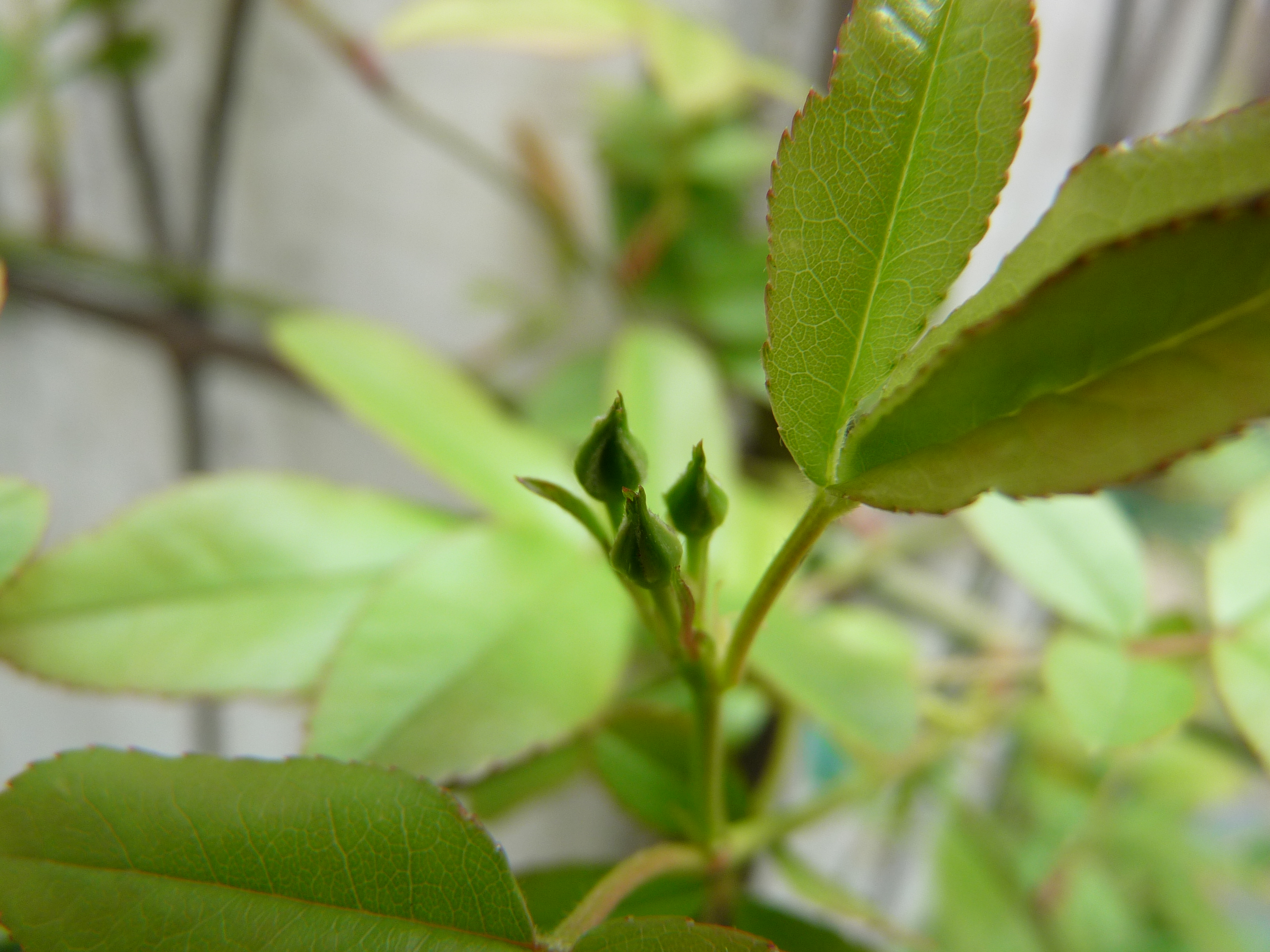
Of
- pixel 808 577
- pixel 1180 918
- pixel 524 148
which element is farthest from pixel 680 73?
pixel 1180 918

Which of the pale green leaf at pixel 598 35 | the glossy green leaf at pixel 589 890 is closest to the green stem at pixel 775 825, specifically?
the glossy green leaf at pixel 589 890

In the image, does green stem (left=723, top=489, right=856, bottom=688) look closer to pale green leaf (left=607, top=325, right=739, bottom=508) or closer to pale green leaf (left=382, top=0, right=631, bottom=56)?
pale green leaf (left=607, top=325, right=739, bottom=508)

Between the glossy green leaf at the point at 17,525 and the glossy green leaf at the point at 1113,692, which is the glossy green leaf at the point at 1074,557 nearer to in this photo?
the glossy green leaf at the point at 1113,692

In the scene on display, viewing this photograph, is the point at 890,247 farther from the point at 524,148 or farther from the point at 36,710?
the point at 36,710

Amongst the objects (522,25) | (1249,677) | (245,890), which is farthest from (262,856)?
(522,25)

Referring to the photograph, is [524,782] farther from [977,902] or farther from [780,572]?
[977,902]

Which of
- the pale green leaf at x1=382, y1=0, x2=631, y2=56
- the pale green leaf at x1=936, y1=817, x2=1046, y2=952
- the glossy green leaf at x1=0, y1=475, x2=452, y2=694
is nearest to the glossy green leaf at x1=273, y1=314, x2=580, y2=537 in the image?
the glossy green leaf at x1=0, y1=475, x2=452, y2=694
